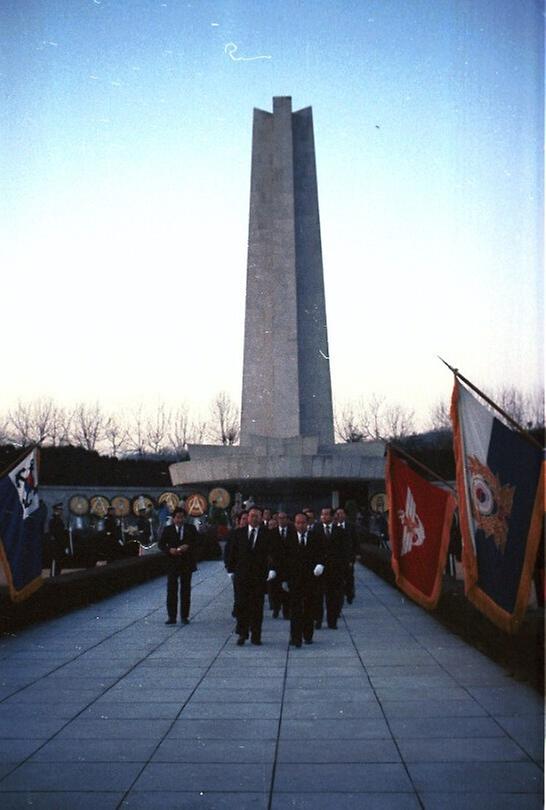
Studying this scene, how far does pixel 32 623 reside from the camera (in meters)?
12.7

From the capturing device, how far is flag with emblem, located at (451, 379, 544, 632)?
6973 mm

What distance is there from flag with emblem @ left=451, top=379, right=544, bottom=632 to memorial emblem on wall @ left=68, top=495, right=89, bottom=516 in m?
33.4

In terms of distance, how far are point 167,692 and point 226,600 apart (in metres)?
8.99

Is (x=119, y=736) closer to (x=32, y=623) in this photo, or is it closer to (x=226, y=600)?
(x=32, y=623)

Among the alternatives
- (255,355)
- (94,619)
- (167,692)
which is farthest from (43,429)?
(167,692)

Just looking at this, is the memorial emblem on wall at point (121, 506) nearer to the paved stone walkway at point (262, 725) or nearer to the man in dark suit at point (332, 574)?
the man in dark suit at point (332, 574)

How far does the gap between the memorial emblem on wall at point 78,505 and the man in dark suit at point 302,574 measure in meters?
28.9

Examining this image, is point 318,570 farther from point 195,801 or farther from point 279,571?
point 195,801

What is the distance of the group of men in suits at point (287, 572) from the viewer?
1104 centimetres

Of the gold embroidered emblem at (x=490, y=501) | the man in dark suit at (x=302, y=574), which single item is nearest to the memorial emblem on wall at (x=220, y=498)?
the man in dark suit at (x=302, y=574)

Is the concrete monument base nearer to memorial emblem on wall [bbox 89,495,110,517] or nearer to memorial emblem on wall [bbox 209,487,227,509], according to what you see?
memorial emblem on wall [bbox 209,487,227,509]

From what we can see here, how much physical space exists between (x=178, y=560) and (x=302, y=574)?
2.15 m

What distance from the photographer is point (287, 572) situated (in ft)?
39.0

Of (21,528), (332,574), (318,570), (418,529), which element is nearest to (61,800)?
(21,528)
